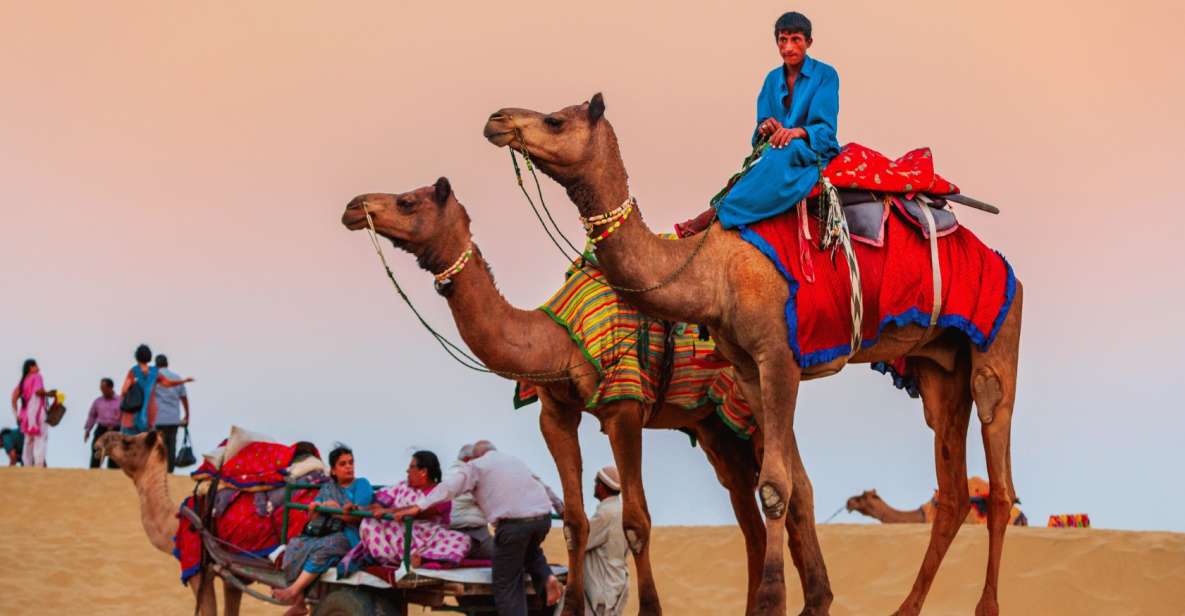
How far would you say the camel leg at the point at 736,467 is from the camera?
1186 cm

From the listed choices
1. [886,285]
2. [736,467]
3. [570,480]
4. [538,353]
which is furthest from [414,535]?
[886,285]

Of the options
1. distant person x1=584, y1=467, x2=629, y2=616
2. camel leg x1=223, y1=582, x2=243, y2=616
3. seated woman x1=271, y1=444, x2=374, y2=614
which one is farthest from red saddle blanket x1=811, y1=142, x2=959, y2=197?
camel leg x1=223, y1=582, x2=243, y2=616

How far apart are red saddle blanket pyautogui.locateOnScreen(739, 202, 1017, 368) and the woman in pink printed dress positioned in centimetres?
303

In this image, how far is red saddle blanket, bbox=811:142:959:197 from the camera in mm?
9523

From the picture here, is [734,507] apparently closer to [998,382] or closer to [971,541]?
[998,382]

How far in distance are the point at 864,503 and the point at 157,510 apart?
1217 cm

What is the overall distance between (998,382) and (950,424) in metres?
0.60

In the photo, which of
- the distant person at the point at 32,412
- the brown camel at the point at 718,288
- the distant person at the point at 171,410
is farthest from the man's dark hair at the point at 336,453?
the distant person at the point at 32,412

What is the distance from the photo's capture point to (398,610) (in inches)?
425

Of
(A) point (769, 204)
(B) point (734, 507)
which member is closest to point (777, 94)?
(A) point (769, 204)

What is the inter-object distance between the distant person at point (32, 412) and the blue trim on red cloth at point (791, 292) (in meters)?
17.4

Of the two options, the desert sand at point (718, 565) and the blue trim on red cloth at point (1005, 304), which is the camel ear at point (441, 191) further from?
the desert sand at point (718, 565)

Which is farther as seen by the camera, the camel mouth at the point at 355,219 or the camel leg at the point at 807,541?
the camel mouth at the point at 355,219

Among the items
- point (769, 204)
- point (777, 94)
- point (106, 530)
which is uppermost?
point (777, 94)
